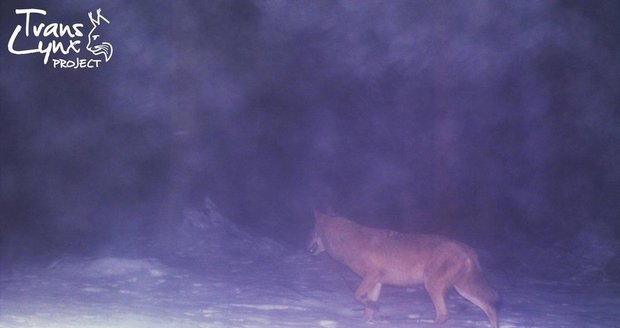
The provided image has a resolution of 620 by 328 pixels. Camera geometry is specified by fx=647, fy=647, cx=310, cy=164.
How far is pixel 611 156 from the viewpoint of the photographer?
12734mm

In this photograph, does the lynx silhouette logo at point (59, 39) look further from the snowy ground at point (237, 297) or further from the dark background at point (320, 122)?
the snowy ground at point (237, 297)

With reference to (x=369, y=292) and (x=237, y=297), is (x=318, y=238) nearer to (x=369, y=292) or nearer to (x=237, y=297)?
(x=369, y=292)

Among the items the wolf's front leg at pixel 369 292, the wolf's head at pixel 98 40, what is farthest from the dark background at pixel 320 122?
the wolf's front leg at pixel 369 292

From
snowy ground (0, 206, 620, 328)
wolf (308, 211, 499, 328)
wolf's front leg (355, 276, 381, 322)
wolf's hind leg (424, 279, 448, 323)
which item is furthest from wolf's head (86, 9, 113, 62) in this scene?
wolf's hind leg (424, 279, 448, 323)

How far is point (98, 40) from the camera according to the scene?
1166 cm

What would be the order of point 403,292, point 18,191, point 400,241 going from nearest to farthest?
point 400,241, point 403,292, point 18,191

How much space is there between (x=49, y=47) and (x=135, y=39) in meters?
1.58

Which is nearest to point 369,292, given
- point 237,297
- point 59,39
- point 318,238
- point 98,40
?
point 318,238

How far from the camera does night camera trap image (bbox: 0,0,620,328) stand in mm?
11047

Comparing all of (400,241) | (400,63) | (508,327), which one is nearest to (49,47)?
(400,63)

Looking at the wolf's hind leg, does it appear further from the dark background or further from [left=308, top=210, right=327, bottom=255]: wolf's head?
the dark background

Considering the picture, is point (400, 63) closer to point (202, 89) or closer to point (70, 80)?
point (202, 89)

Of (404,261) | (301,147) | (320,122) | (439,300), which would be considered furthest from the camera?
(301,147)

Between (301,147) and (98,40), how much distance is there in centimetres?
465
